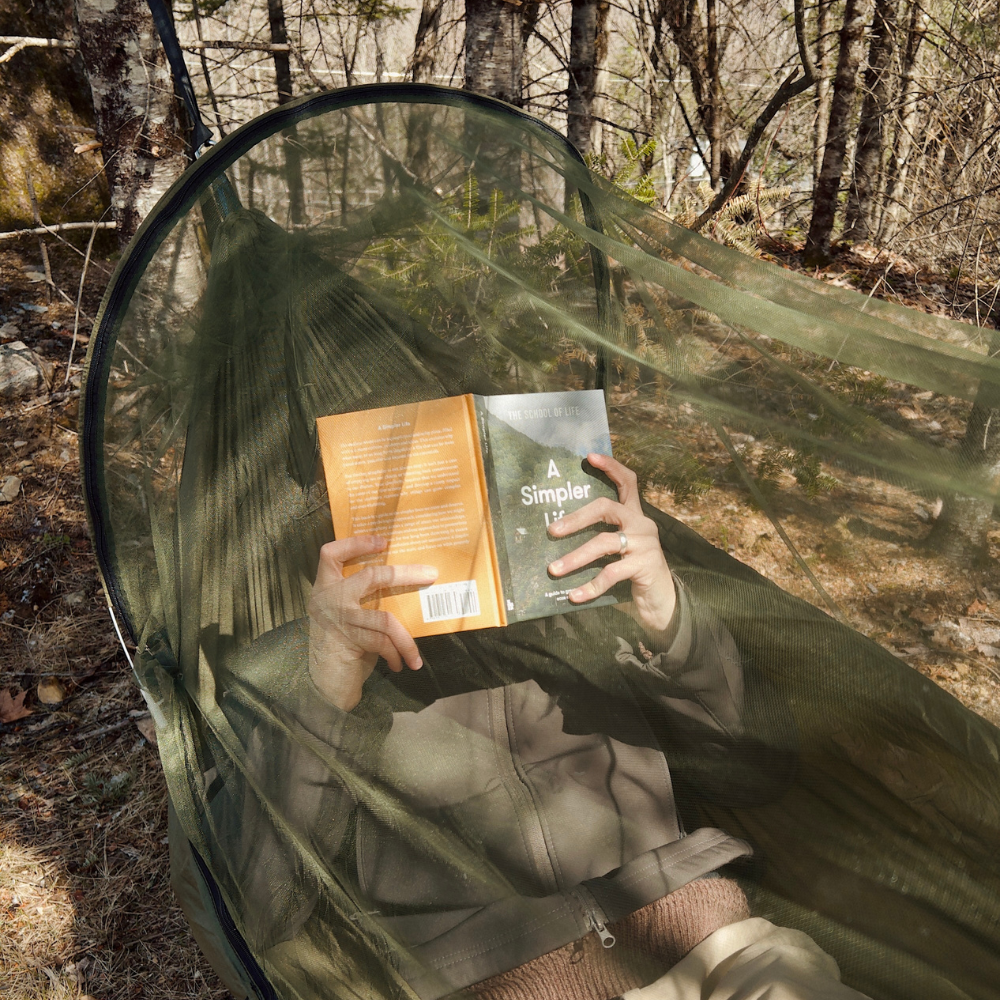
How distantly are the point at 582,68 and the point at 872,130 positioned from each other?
137 cm

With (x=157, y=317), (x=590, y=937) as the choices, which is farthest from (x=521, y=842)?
(x=157, y=317)

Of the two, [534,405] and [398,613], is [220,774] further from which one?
[534,405]

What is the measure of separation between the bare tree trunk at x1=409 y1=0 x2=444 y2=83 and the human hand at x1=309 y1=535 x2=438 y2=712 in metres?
2.51

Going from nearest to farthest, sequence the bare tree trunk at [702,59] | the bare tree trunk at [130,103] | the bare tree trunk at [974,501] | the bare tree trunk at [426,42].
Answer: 1. the bare tree trunk at [974,501]
2. the bare tree trunk at [130,103]
3. the bare tree trunk at [426,42]
4. the bare tree trunk at [702,59]

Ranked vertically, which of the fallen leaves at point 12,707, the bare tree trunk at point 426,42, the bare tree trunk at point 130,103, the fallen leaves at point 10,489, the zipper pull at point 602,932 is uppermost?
the bare tree trunk at point 426,42

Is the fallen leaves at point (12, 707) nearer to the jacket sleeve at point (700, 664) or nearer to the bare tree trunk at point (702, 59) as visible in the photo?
the jacket sleeve at point (700, 664)

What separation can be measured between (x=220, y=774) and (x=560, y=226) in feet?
3.11

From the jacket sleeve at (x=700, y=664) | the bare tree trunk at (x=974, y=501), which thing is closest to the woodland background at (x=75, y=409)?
the bare tree trunk at (x=974, y=501)

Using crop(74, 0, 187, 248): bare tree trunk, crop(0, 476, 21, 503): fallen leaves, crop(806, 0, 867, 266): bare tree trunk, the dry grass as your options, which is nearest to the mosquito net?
the dry grass

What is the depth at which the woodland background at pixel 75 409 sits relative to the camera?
2.72 ft

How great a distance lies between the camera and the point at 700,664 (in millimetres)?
1004

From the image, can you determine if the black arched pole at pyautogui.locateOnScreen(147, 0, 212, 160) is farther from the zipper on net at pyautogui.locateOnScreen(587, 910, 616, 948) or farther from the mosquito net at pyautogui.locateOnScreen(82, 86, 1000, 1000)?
the zipper on net at pyautogui.locateOnScreen(587, 910, 616, 948)

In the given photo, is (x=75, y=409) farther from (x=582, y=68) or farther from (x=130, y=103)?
(x=582, y=68)

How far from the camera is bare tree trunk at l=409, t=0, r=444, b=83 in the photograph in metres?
2.79
